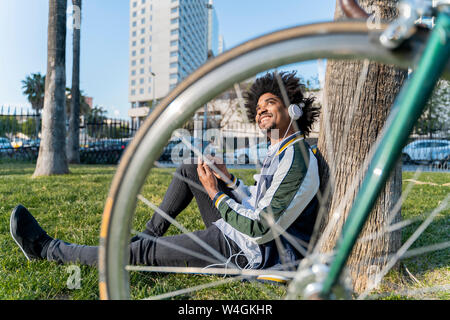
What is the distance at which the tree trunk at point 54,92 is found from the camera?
606cm

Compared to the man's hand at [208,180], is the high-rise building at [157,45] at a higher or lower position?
higher

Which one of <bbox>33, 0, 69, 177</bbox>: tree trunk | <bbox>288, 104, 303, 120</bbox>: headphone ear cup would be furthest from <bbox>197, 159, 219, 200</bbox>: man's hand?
<bbox>33, 0, 69, 177</bbox>: tree trunk

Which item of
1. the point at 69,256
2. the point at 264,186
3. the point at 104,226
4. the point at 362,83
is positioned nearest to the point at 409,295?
the point at 264,186

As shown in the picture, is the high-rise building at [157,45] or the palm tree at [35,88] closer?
the palm tree at [35,88]

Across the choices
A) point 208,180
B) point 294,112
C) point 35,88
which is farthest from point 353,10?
point 35,88

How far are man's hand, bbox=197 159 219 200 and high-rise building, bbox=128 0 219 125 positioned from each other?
54591mm

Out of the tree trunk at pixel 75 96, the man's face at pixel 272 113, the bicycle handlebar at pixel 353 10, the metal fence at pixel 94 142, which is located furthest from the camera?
the metal fence at pixel 94 142

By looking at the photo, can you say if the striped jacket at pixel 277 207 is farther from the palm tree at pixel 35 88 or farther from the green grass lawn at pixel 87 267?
the palm tree at pixel 35 88

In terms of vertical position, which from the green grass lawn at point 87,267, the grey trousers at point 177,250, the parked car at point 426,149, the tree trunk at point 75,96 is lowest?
the green grass lawn at point 87,267

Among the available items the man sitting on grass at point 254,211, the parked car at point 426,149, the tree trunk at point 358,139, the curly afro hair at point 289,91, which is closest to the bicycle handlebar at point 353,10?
the man sitting on grass at point 254,211

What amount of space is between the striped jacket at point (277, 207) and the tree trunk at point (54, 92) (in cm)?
580

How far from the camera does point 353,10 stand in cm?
74

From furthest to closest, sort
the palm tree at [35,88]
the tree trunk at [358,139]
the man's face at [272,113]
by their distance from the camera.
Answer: the palm tree at [35,88] → the man's face at [272,113] → the tree trunk at [358,139]
